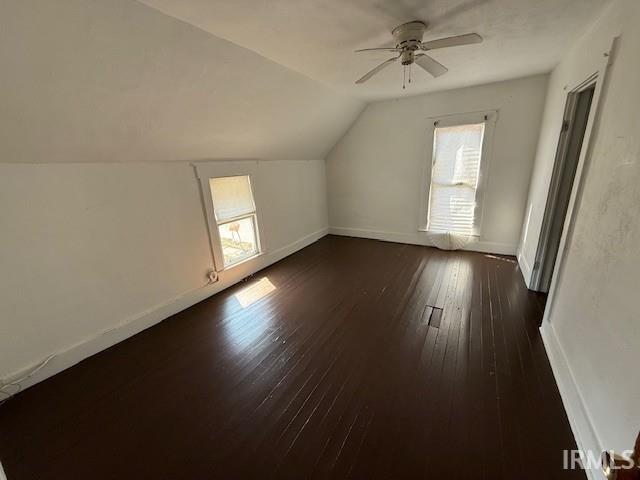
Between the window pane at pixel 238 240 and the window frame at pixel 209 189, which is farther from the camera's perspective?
the window pane at pixel 238 240

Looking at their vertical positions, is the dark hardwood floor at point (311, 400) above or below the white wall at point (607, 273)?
below

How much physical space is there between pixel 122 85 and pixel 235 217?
73.7 inches

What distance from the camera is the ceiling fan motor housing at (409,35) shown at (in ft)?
5.76

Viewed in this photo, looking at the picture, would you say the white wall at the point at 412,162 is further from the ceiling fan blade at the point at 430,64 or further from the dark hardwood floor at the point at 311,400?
the ceiling fan blade at the point at 430,64

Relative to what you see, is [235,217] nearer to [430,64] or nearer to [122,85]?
[122,85]

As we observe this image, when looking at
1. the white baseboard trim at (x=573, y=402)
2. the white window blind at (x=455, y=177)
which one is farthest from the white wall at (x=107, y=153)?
the white baseboard trim at (x=573, y=402)

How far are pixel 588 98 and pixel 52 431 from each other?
4501 mm

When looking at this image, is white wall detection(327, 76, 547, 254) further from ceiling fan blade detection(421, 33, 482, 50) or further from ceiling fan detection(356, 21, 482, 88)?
ceiling fan blade detection(421, 33, 482, 50)

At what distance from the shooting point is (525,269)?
323cm

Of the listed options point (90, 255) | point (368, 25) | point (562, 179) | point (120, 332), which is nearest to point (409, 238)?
point (562, 179)

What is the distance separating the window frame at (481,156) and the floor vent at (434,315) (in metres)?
1.96

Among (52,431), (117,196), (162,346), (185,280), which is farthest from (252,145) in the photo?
(52,431)

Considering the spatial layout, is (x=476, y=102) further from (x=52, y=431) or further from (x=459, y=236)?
(x=52, y=431)

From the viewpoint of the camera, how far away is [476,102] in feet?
11.9
